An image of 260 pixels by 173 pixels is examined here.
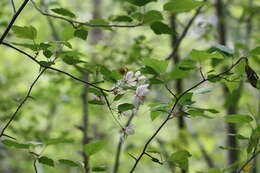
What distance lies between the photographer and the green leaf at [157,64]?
0.64m

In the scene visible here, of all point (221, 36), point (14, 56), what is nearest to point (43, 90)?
point (221, 36)

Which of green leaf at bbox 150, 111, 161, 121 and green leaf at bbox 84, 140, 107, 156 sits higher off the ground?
green leaf at bbox 150, 111, 161, 121

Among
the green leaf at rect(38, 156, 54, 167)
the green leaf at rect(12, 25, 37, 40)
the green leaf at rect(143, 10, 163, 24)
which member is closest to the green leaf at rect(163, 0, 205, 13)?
the green leaf at rect(143, 10, 163, 24)

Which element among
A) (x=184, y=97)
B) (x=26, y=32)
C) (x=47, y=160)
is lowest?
(x=47, y=160)

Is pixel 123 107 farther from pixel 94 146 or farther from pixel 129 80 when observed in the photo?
pixel 94 146

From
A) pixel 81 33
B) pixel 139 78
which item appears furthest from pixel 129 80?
pixel 81 33

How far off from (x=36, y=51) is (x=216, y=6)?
4.37 feet

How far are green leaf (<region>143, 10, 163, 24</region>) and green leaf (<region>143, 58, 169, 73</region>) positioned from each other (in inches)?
4.3

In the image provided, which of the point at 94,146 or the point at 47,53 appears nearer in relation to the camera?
the point at 47,53

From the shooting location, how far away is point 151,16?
71cm

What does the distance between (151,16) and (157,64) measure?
0.38 feet

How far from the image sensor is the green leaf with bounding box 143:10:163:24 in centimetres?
71

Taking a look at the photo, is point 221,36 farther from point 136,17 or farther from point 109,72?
point 109,72

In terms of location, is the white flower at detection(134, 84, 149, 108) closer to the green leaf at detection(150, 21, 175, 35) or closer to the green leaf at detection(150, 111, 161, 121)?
the green leaf at detection(150, 111, 161, 121)
